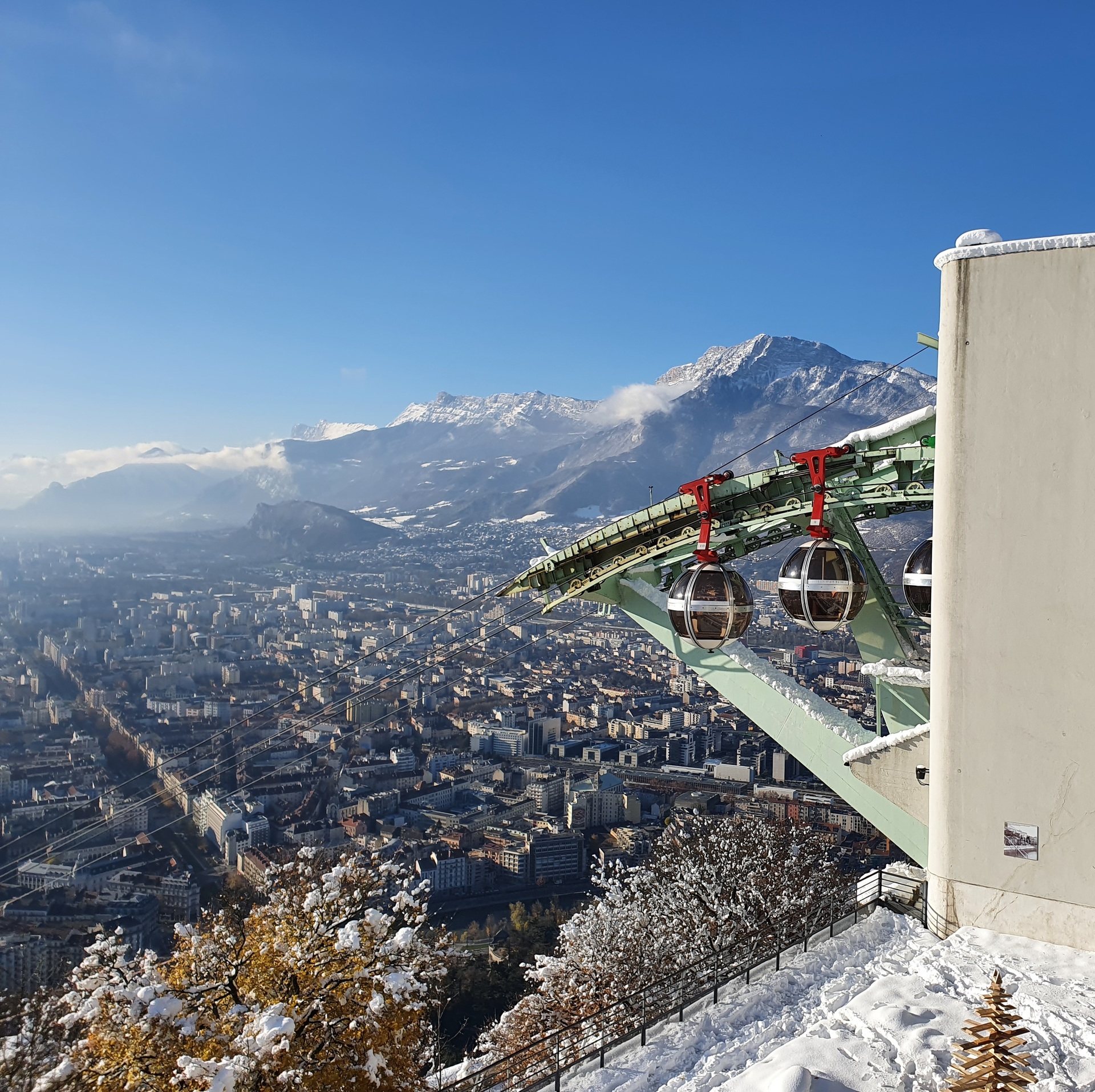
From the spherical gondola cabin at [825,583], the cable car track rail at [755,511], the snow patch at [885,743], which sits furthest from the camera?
the cable car track rail at [755,511]

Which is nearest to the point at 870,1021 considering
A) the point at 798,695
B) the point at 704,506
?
the point at 798,695

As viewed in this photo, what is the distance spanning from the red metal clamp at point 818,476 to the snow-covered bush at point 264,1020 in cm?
407

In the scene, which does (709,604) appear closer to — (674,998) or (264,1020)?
(674,998)

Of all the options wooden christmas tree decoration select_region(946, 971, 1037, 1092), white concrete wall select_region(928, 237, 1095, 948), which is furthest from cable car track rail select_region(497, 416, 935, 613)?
wooden christmas tree decoration select_region(946, 971, 1037, 1092)

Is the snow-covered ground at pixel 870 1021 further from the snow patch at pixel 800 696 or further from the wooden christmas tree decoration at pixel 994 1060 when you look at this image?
the snow patch at pixel 800 696

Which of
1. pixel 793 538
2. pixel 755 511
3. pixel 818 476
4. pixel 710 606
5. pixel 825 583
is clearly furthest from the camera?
pixel 793 538

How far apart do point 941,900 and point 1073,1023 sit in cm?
144

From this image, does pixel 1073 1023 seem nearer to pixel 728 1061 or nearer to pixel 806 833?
pixel 728 1061

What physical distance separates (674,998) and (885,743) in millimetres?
A: 2748

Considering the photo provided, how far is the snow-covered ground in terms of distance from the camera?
4.27 m

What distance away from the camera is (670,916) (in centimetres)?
1858

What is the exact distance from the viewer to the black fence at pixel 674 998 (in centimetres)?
604

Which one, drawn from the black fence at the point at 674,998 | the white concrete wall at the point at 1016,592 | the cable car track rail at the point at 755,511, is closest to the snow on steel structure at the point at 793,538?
the cable car track rail at the point at 755,511

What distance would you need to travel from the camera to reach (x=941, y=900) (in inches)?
234
